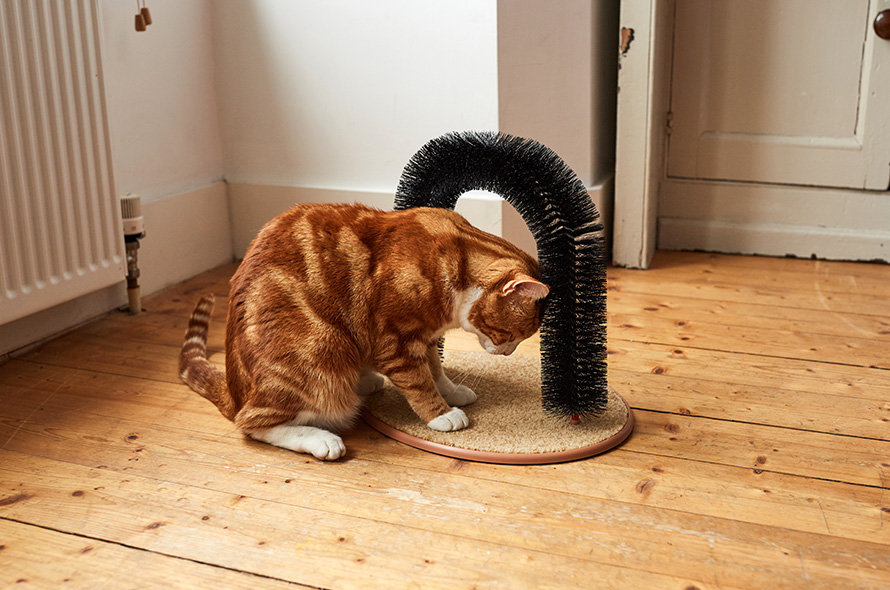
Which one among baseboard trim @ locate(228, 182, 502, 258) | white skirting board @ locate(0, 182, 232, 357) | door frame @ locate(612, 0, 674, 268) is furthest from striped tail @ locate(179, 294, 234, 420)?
door frame @ locate(612, 0, 674, 268)

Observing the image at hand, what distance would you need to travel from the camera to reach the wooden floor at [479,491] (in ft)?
3.49

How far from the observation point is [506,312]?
51.7 inches

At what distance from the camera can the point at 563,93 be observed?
7.14 feet

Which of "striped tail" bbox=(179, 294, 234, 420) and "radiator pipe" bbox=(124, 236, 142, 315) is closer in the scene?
"striped tail" bbox=(179, 294, 234, 420)

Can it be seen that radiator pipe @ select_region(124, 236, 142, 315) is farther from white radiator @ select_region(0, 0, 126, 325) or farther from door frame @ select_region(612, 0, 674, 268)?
door frame @ select_region(612, 0, 674, 268)

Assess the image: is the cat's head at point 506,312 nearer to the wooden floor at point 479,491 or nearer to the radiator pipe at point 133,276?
the wooden floor at point 479,491

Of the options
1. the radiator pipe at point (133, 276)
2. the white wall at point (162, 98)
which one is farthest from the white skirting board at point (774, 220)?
the radiator pipe at point (133, 276)

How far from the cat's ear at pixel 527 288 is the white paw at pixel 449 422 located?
10.2 inches

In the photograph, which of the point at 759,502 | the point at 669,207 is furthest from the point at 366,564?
the point at 669,207

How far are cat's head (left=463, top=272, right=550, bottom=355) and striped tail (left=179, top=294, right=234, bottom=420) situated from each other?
48 cm

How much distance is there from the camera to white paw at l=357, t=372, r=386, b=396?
1556 mm

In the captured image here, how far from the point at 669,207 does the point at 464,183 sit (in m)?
1.25

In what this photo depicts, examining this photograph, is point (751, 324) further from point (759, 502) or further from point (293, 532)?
point (293, 532)

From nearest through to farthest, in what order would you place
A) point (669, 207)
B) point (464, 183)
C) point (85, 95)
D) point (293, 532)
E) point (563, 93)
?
point (293, 532)
point (464, 183)
point (85, 95)
point (563, 93)
point (669, 207)
